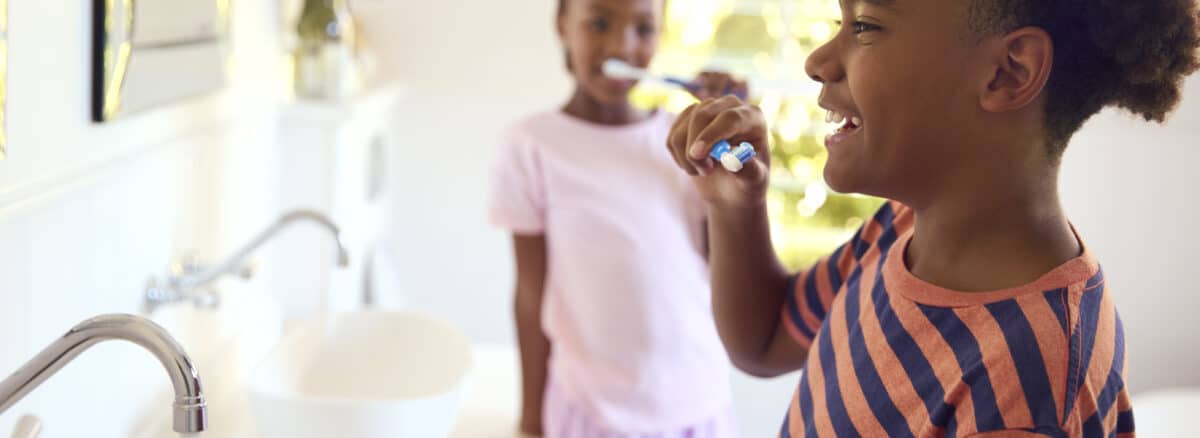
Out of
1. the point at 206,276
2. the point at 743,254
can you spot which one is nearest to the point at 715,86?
the point at 743,254

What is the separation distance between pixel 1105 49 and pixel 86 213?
99cm

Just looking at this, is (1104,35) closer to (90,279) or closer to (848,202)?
(90,279)

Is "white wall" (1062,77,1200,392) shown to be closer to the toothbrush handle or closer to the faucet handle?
the toothbrush handle

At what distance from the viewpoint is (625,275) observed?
1649 mm

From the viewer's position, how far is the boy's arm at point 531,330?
5.67ft

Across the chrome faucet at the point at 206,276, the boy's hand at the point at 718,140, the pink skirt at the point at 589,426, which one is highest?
the boy's hand at the point at 718,140

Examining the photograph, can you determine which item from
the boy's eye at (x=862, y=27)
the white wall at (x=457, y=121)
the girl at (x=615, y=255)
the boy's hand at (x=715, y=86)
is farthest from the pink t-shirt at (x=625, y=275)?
the white wall at (x=457, y=121)

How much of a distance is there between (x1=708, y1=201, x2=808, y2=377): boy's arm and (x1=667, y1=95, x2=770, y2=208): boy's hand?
0.02m

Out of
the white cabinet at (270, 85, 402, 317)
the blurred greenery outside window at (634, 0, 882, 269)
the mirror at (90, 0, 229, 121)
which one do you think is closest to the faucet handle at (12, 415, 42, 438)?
the mirror at (90, 0, 229, 121)

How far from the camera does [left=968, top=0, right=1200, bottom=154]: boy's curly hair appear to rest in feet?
2.40

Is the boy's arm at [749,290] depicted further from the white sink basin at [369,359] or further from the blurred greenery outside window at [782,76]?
the blurred greenery outside window at [782,76]

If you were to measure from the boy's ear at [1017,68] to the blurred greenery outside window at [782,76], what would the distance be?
7.03 ft

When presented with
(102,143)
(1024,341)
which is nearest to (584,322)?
(102,143)

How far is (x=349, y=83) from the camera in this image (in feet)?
7.64
